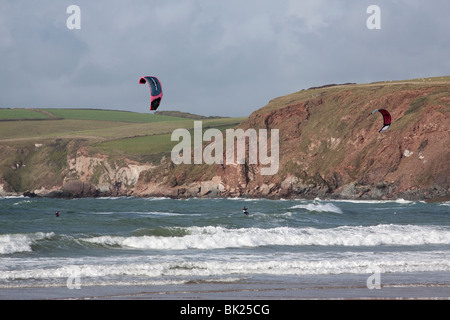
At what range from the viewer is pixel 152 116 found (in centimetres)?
15388

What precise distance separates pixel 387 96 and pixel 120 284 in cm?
6322

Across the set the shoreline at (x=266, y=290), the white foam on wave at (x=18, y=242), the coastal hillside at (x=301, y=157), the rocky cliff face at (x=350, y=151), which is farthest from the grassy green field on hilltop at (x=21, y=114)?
the shoreline at (x=266, y=290)

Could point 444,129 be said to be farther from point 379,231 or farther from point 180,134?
point 180,134

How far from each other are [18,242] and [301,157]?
55992 millimetres

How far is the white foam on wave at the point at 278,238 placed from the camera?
78.3ft

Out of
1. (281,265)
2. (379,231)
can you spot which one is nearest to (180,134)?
(379,231)

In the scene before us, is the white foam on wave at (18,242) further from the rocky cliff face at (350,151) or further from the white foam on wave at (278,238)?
the rocky cliff face at (350,151)

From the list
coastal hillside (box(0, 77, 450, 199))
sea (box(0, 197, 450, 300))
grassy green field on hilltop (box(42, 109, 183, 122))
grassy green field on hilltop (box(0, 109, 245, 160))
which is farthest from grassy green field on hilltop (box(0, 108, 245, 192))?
sea (box(0, 197, 450, 300))

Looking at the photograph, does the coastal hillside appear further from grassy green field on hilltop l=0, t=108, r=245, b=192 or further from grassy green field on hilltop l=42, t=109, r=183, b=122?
grassy green field on hilltop l=42, t=109, r=183, b=122

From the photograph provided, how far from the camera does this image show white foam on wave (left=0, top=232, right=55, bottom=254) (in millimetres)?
21266

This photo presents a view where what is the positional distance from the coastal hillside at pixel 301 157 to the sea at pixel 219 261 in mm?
34795

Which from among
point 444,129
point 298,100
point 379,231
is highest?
point 298,100

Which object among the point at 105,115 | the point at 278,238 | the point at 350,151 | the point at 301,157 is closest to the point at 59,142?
the point at 105,115
